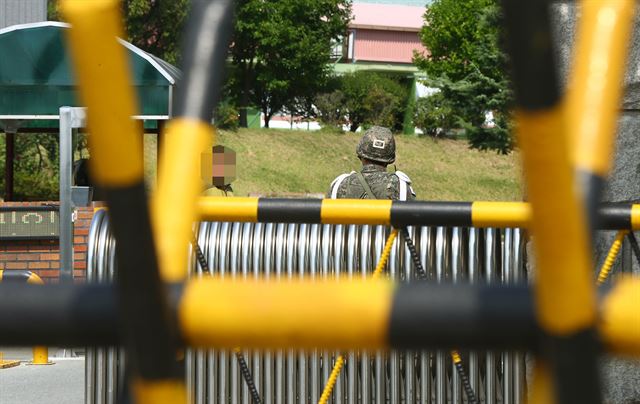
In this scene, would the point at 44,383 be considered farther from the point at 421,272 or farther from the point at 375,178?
the point at 421,272

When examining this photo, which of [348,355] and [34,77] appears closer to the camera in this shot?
[348,355]

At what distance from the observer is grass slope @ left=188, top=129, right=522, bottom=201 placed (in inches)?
1870

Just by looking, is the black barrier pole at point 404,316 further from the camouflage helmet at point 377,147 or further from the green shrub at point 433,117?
the green shrub at point 433,117

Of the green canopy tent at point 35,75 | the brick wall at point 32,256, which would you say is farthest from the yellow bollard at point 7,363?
the green canopy tent at point 35,75

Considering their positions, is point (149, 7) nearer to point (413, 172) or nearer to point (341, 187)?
point (413, 172)

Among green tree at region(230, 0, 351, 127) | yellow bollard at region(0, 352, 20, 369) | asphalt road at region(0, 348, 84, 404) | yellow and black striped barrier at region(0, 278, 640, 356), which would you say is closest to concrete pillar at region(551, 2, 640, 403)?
yellow and black striped barrier at region(0, 278, 640, 356)

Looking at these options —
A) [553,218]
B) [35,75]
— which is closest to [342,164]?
[35,75]

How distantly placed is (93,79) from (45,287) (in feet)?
0.84

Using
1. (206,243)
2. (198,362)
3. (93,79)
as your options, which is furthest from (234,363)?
(93,79)

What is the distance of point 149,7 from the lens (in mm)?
48906

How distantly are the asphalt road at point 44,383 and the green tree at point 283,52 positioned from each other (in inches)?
1892

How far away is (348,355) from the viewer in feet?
16.6

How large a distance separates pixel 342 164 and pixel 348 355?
45314mm

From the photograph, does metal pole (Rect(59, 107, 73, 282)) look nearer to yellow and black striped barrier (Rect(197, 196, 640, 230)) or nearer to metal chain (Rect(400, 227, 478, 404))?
yellow and black striped barrier (Rect(197, 196, 640, 230))
